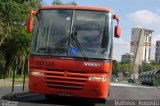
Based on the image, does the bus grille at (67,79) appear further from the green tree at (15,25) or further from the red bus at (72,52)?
the green tree at (15,25)

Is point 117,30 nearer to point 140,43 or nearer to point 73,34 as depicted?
point 73,34

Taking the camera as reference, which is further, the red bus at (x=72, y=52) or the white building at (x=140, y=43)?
the white building at (x=140, y=43)

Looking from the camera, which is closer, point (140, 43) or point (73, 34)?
point (73, 34)

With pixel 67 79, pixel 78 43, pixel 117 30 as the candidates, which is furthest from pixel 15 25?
pixel 67 79

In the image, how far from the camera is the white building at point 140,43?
151625mm

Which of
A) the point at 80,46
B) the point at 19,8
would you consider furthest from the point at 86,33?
the point at 19,8

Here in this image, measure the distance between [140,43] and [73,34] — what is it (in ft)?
470

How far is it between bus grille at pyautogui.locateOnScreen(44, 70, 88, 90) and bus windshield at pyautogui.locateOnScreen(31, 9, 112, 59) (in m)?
0.62

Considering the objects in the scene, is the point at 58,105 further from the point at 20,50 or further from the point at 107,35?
the point at 20,50

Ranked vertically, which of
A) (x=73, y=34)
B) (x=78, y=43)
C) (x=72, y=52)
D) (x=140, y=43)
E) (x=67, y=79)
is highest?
(x=140, y=43)

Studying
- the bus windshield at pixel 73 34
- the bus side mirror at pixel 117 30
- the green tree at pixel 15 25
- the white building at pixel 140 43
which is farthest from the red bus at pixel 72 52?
the white building at pixel 140 43

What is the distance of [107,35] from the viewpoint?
16109 millimetres

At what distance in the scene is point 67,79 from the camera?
50.8 ft

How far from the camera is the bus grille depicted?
50.7ft
